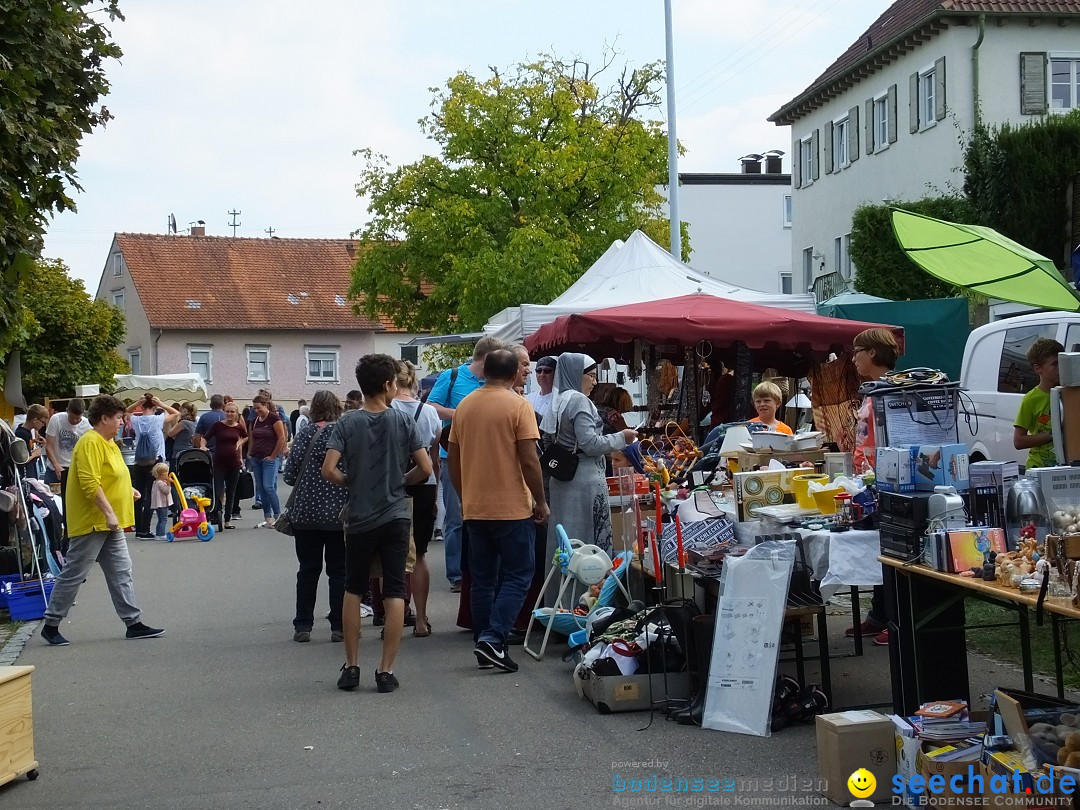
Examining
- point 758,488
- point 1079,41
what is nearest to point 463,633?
point 758,488

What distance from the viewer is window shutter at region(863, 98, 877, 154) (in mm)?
35531

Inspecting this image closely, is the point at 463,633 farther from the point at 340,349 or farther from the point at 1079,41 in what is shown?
the point at 340,349

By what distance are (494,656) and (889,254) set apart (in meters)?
24.0

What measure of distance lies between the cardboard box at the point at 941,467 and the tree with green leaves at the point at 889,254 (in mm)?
23319

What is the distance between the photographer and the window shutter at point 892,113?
3406cm

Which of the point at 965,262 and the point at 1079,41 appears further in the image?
the point at 1079,41

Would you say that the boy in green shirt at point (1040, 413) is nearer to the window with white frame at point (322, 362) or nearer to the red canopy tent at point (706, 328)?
the red canopy tent at point (706, 328)

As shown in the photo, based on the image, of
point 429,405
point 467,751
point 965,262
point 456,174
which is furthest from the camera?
point 456,174

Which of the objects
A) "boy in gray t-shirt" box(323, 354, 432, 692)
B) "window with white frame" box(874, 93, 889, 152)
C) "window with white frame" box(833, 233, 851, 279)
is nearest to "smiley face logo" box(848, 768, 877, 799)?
"boy in gray t-shirt" box(323, 354, 432, 692)

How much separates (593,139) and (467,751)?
3187 cm

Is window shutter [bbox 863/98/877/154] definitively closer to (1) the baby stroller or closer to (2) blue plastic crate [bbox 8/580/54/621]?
(1) the baby stroller

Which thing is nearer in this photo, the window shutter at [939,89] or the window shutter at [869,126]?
the window shutter at [939,89]

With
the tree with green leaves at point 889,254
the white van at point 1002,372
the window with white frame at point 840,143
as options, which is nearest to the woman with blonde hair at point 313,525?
the white van at point 1002,372

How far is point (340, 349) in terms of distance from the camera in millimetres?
61781
